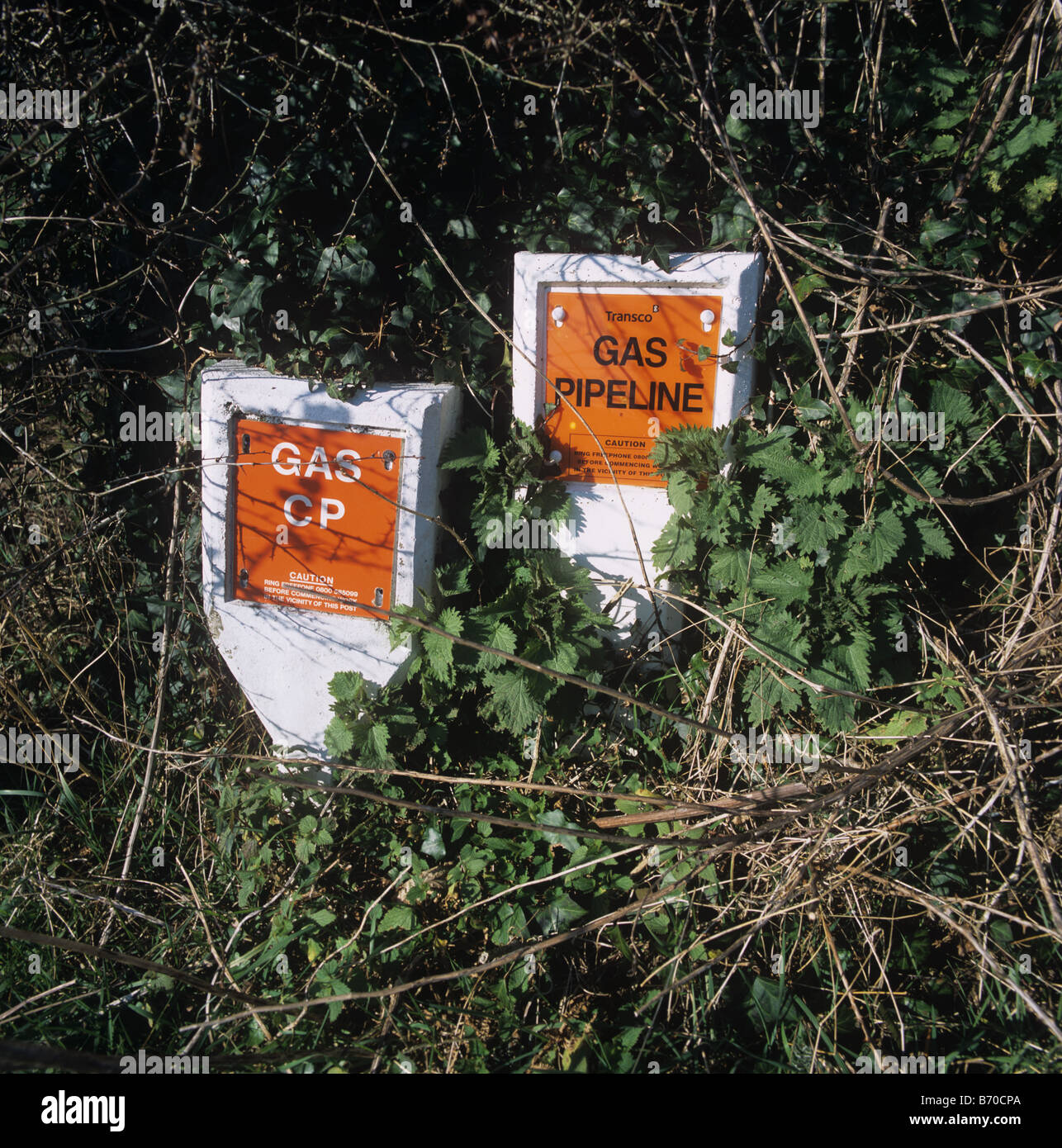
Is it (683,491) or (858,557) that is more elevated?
(683,491)

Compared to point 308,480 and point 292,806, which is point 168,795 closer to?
point 292,806

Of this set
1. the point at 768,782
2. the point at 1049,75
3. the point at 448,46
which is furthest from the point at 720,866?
the point at 448,46

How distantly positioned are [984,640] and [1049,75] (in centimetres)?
197

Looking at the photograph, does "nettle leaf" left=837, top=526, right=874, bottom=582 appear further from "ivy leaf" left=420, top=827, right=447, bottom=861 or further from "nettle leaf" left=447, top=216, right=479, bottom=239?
"nettle leaf" left=447, top=216, right=479, bottom=239

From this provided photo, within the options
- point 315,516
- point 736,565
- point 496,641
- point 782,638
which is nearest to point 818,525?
point 736,565

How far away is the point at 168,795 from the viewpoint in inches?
125

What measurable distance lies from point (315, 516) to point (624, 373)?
4.58 ft

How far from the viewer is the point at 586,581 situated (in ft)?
9.75

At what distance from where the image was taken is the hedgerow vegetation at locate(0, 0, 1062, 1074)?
2.45 metres

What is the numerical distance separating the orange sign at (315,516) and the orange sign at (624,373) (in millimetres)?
715

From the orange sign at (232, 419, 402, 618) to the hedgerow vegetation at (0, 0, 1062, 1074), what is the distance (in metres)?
0.29

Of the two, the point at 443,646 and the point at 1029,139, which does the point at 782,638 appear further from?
the point at 1029,139

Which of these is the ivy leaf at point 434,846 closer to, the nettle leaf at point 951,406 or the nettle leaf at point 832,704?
the nettle leaf at point 832,704

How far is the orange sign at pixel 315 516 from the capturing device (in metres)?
3.01
